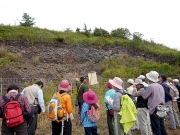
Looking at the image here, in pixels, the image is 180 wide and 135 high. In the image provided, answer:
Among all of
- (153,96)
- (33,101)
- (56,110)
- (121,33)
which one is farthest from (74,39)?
(56,110)

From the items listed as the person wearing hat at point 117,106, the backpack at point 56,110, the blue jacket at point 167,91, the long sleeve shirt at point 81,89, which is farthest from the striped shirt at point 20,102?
the blue jacket at point 167,91

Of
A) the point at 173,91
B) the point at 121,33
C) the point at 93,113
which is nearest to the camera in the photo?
the point at 93,113

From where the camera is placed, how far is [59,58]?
72.5ft

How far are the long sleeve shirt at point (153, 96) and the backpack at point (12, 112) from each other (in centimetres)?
324

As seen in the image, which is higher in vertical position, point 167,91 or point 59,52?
point 59,52

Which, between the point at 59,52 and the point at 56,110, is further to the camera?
the point at 59,52

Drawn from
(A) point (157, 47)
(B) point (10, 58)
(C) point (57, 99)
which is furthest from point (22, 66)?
(A) point (157, 47)

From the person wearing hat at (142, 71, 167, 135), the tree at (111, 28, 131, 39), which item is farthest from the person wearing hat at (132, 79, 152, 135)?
the tree at (111, 28, 131, 39)

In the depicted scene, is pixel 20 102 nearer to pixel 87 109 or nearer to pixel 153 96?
pixel 87 109

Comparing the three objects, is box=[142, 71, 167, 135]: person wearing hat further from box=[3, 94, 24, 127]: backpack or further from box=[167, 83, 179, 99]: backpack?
box=[3, 94, 24, 127]: backpack

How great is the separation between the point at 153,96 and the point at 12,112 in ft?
11.5

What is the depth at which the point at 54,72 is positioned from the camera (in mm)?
19328

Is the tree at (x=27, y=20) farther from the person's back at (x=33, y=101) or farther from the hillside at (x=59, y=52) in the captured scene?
the person's back at (x=33, y=101)

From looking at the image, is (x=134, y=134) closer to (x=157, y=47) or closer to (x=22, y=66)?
(x=22, y=66)
